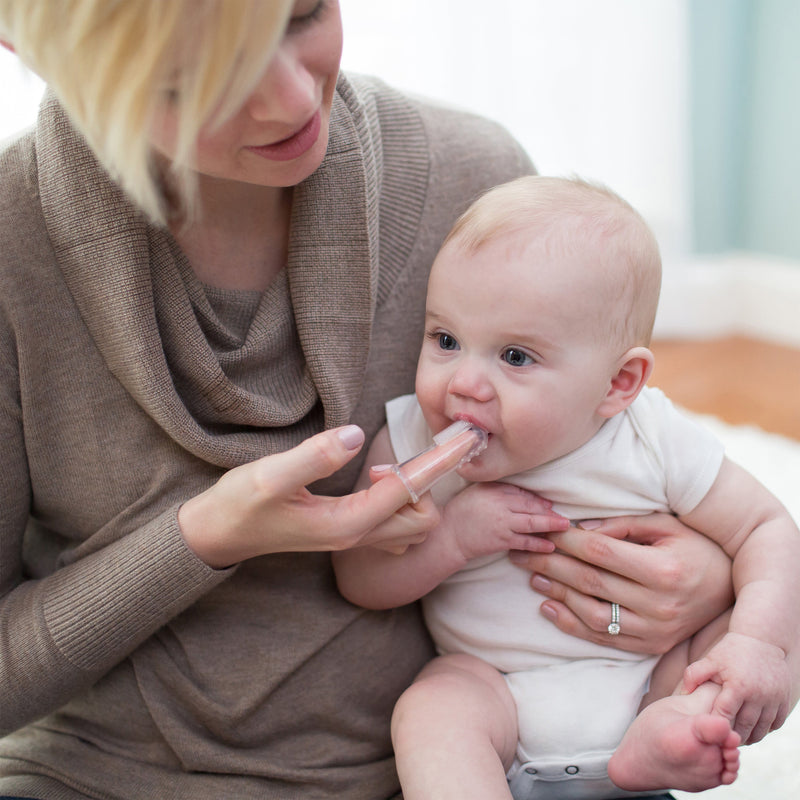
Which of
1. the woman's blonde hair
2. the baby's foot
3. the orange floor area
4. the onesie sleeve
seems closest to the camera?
the woman's blonde hair

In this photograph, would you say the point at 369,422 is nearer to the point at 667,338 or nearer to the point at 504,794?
the point at 504,794

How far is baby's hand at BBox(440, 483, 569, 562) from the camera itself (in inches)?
40.6

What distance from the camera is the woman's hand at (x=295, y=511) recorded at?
0.86 metres

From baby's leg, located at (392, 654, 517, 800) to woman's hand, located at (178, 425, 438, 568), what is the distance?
181 millimetres

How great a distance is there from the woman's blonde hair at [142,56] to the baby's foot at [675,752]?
2.22ft

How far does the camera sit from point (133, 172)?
79cm

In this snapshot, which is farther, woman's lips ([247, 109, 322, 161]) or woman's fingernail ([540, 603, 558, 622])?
woman's fingernail ([540, 603, 558, 622])

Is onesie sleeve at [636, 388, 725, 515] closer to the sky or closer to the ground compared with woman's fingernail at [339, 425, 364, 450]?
closer to the ground

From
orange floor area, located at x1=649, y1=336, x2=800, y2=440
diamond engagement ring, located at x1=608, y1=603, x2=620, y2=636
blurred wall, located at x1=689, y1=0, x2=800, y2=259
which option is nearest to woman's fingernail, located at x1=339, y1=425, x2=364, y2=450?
diamond engagement ring, located at x1=608, y1=603, x2=620, y2=636

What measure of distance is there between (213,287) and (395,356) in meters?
0.25

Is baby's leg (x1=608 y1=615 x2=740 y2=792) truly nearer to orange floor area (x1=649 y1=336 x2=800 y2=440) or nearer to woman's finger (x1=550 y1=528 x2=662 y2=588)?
woman's finger (x1=550 y1=528 x2=662 y2=588)

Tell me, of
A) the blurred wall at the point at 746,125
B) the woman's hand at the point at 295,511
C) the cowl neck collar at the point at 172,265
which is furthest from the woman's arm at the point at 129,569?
the blurred wall at the point at 746,125

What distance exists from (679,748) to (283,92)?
68cm

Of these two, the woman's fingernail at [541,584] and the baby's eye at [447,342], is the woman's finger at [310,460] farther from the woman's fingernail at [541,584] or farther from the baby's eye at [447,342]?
the woman's fingernail at [541,584]
